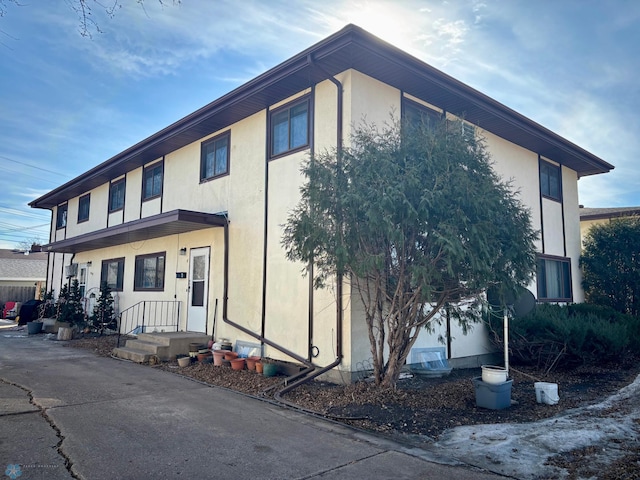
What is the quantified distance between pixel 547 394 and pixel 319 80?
6.81 m

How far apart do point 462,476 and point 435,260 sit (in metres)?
2.83

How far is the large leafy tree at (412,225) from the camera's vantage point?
6.16 m

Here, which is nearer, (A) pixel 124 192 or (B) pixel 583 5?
(B) pixel 583 5

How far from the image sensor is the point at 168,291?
13.2 m

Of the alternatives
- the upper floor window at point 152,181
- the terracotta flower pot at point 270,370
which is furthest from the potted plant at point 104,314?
the terracotta flower pot at point 270,370

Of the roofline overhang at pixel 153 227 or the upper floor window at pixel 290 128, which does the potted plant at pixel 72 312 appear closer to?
the roofline overhang at pixel 153 227

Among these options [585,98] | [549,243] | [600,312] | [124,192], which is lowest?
[600,312]

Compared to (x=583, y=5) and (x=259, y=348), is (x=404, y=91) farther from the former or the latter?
(x=259, y=348)

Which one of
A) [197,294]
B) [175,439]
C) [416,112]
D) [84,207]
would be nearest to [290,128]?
[416,112]

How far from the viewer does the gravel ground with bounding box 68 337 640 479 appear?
215 inches

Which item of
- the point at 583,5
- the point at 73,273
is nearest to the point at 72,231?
the point at 73,273

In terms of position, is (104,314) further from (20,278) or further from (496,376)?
(20,278)

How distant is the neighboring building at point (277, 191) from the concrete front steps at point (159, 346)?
59cm

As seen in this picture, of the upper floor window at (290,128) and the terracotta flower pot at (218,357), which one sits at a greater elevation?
the upper floor window at (290,128)
